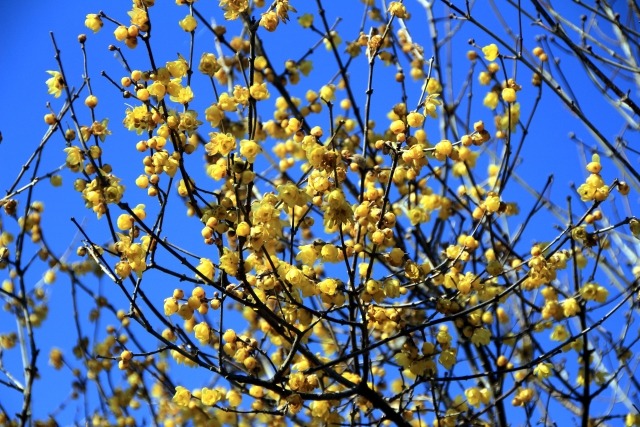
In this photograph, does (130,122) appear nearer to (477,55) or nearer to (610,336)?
(477,55)

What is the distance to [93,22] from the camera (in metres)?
3.56

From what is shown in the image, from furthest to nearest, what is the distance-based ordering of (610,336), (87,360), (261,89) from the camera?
(87,360) < (610,336) < (261,89)

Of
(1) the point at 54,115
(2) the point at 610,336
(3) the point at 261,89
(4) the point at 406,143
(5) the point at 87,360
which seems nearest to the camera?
(3) the point at 261,89

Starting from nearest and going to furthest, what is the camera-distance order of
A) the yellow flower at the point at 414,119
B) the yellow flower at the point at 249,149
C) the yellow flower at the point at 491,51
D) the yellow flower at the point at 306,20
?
the yellow flower at the point at 249,149
the yellow flower at the point at 414,119
the yellow flower at the point at 491,51
the yellow flower at the point at 306,20

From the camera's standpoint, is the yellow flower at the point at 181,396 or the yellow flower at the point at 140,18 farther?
the yellow flower at the point at 181,396

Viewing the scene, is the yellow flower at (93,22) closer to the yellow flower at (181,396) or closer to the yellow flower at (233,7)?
the yellow flower at (233,7)

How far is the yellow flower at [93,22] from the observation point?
3547mm

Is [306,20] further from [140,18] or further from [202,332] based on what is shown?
[202,332]

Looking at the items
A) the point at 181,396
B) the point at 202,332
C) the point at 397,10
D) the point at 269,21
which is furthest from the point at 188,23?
the point at 181,396

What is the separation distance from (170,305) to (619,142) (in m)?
3.31

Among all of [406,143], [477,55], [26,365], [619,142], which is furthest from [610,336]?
[26,365]

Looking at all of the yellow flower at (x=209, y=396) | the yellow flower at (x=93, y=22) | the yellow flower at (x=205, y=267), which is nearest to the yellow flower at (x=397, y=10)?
the yellow flower at (x=93, y=22)

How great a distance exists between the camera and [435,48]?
5520 mm

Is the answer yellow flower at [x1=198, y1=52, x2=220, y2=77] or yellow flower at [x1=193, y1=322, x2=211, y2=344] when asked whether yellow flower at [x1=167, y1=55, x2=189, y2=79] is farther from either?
yellow flower at [x1=193, y1=322, x2=211, y2=344]
